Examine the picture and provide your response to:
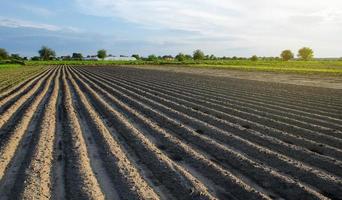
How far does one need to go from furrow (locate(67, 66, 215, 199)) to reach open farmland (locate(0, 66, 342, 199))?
0.6 inches

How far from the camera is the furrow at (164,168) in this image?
17.2 ft

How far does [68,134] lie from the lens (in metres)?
8.87

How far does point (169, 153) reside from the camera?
7.31 meters

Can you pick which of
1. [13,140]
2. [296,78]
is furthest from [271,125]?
[296,78]

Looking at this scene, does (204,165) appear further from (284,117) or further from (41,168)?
(284,117)

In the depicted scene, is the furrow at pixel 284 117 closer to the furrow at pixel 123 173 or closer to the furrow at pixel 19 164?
the furrow at pixel 123 173

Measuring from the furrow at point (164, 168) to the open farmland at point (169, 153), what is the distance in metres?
0.02

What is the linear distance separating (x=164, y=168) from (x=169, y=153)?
3.35 ft

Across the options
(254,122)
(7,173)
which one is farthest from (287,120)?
(7,173)

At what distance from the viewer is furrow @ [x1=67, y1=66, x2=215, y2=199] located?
5.24 meters

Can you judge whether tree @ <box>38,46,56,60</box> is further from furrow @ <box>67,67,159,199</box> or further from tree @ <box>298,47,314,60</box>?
furrow @ <box>67,67,159,199</box>

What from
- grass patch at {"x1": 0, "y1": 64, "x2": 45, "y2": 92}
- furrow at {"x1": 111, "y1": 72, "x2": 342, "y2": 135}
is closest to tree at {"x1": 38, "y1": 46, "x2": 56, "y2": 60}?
grass patch at {"x1": 0, "y1": 64, "x2": 45, "y2": 92}

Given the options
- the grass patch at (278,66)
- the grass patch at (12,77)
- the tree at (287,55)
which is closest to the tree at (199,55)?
the tree at (287,55)

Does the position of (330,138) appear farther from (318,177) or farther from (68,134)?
(68,134)
